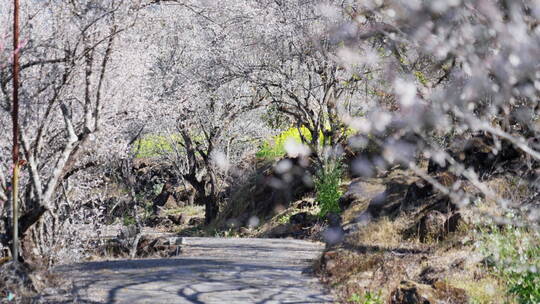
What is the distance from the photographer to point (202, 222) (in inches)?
1204

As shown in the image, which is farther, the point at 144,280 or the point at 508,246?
the point at 144,280

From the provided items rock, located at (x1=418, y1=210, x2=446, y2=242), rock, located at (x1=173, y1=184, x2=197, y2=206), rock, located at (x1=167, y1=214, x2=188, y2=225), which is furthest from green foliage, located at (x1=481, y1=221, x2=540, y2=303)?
rock, located at (x1=173, y1=184, x2=197, y2=206)

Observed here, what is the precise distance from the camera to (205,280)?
11.1 metres

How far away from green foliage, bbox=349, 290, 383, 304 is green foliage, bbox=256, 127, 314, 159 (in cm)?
2114

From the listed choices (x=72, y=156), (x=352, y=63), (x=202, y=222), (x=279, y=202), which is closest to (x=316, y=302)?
(x=72, y=156)

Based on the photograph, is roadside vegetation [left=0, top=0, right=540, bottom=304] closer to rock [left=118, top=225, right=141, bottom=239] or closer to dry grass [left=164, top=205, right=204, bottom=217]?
rock [left=118, top=225, right=141, bottom=239]

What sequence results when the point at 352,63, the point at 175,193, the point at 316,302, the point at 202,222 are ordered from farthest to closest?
1. the point at 175,193
2. the point at 202,222
3. the point at 352,63
4. the point at 316,302

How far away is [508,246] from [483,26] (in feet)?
11.1

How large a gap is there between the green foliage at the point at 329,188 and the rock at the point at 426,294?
→ 1170 centimetres

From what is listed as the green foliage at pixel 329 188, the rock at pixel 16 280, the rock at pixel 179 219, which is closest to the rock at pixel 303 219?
the green foliage at pixel 329 188

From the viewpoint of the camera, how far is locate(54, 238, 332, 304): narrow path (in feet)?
31.8

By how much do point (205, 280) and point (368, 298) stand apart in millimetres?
2842

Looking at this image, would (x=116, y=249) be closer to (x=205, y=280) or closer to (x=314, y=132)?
(x=314, y=132)

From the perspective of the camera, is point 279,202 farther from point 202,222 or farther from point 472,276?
point 472,276
